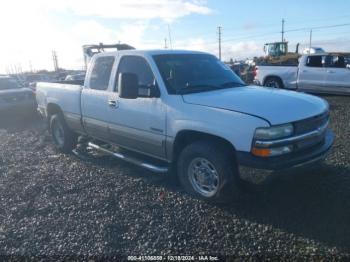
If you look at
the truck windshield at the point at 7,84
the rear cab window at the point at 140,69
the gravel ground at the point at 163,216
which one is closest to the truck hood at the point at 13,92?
the truck windshield at the point at 7,84

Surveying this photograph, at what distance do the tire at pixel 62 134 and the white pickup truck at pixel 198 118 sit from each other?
1.10 m

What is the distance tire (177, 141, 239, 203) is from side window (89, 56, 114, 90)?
1.99 meters

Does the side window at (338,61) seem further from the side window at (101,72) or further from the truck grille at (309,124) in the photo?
the side window at (101,72)

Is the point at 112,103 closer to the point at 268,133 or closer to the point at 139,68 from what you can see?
the point at 139,68

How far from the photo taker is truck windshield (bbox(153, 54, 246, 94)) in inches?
175

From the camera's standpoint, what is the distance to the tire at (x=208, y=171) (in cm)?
378

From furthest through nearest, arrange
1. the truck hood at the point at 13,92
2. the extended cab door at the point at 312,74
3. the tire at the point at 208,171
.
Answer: the extended cab door at the point at 312,74 → the truck hood at the point at 13,92 → the tire at the point at 208,171

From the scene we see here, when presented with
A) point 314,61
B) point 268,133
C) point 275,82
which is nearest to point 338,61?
point 314,61

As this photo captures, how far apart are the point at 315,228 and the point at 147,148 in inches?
92.3

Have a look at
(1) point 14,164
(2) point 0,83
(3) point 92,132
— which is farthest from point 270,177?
(2) point 0,83

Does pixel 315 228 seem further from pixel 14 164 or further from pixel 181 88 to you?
pixel 14 164

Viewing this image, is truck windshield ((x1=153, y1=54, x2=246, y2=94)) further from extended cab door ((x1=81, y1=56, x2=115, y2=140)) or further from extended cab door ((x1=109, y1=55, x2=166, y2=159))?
extended cab door ((x1=81, y1=56, x2=115, y2=140))

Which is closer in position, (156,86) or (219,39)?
(156,86)

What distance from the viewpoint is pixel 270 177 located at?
3.48 m
